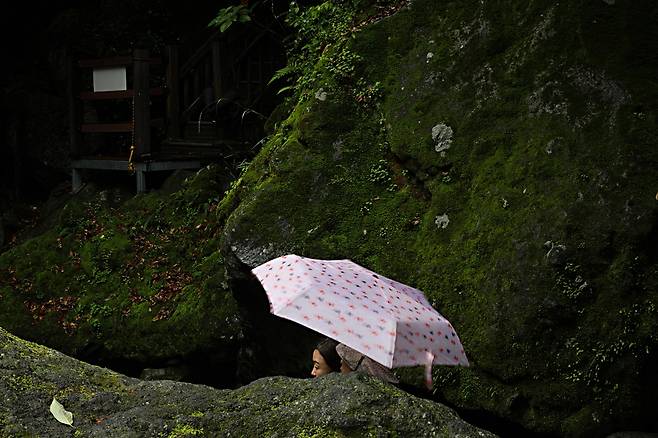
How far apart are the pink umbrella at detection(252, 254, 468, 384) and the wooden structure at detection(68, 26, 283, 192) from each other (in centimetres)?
776

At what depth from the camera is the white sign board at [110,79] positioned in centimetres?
1139

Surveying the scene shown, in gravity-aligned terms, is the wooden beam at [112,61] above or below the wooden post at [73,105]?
above

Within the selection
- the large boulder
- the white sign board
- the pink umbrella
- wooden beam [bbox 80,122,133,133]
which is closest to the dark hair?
the pink umbrella

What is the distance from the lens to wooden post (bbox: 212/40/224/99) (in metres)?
12.0

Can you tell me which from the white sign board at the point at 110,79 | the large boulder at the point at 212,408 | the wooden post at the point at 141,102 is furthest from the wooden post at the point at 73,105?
the large boulder at the point at 212,408

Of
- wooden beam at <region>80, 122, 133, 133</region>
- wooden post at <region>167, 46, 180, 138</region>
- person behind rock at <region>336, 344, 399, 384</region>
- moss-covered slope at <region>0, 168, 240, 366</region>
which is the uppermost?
wooden post at <region>167, 46, 180, 138</region>

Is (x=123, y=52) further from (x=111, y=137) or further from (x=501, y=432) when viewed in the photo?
(x=501, y=432)

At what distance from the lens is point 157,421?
2.39 meters

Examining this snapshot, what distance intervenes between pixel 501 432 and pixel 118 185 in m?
8.90

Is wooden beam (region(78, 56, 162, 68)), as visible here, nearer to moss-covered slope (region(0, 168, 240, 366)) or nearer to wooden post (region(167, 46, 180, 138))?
wooden post (region(167, 46, 180, 138))

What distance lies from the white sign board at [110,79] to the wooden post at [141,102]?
Result: 12.4 inches

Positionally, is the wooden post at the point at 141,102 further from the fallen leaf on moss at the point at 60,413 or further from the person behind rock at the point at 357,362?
the fallen leaf on moss at the point at 60,413

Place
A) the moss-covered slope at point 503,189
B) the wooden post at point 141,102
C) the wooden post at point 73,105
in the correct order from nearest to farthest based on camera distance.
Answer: the moss-covered slope at point 503,189 < the wooden post at point 141,102 < the wooden post at point 73,105

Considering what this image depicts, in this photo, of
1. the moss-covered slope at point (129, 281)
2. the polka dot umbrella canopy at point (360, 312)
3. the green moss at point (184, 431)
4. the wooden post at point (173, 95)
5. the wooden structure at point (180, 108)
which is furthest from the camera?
the wooden post at point (173, 95)
